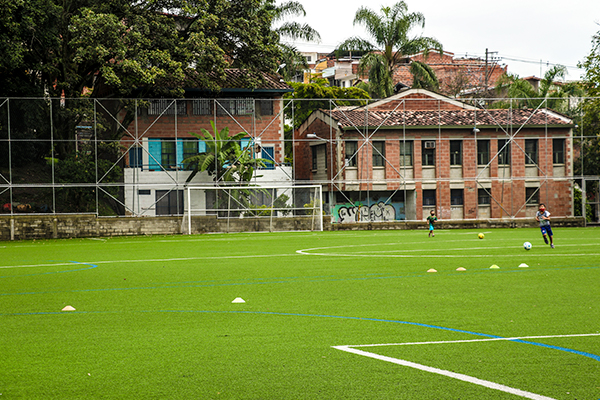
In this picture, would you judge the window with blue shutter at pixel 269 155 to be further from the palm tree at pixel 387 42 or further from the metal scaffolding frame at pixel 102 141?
the palm tree at pixel 387 42

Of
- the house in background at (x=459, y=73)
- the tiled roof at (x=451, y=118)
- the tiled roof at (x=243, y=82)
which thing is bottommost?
the tiled roof at (x=451, y=118)

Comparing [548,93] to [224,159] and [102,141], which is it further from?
[102,141]

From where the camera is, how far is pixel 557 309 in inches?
314

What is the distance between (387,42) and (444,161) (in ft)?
34.2

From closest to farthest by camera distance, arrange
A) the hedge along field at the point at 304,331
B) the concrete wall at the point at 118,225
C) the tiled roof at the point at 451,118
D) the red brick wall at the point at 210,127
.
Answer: the hedge along field at the point at 304,331
the concrete wall at the point at 118,225
the red brick wall at the point at 210,127
the tiled roof at the point at 451,118

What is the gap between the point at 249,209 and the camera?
29.9 m

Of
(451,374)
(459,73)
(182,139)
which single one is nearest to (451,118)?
(182,139)

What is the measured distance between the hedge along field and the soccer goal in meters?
14.8

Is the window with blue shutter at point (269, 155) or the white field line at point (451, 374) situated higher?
the window with blue shutter at point (269, 155)

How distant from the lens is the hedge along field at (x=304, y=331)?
4.76 m

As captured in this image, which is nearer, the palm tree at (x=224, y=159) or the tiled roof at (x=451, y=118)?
the palm tree at (x=224, y=159)

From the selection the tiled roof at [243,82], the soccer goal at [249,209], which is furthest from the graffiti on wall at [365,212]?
the tiled roof at [243,82]

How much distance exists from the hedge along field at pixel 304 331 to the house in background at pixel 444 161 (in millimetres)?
24213

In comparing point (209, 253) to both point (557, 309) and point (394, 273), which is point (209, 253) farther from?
point (557, 309)
